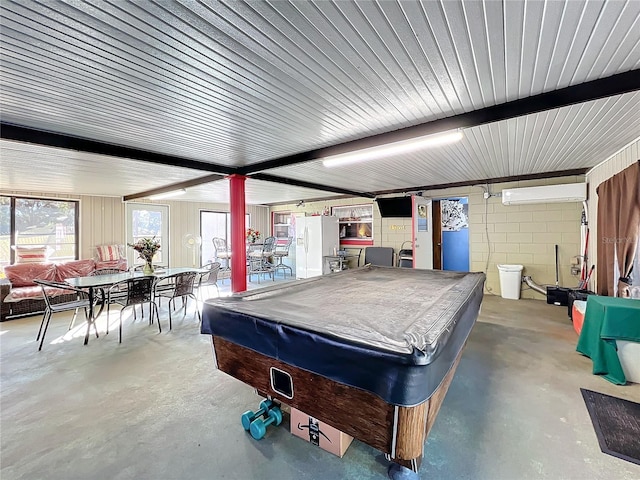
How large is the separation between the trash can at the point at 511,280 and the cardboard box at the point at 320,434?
5.45 metres

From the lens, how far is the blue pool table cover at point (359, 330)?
1.19m

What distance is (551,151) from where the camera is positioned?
4.07 metres

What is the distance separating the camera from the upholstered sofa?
4859 millimetres

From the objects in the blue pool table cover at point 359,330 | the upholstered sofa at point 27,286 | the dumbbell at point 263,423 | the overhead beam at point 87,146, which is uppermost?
the overhead beam at point 87,146

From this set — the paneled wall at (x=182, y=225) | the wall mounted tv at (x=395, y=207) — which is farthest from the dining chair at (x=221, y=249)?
the wall mounted tv at (x=395, y=207)

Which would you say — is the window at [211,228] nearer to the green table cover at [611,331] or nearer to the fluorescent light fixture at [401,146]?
the fluorescent light fixture at [401,146]

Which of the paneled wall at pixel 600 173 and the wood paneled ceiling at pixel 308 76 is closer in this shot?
the wood paneled ceiling at pixel 308 76

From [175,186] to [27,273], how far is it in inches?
123

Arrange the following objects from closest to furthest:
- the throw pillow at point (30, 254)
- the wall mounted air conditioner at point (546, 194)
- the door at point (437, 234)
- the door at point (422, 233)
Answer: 1. the wall mounted air conditioner at point (546, 194)
2. the throw pillow at point (30, 254)
3. the door at point (422, 233)
4. the door at point (437, 234)

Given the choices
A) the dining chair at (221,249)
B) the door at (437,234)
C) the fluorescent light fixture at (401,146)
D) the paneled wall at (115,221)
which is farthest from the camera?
the dining chair at (221,249)

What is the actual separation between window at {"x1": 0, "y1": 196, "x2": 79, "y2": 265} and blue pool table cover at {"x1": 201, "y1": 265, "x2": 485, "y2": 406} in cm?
706

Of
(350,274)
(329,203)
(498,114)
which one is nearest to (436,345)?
(498,114)

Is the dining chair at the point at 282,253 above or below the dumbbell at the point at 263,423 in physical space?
above

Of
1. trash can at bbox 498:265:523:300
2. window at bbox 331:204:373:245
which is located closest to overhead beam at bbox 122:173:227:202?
window at bbox 331:204:373:245
